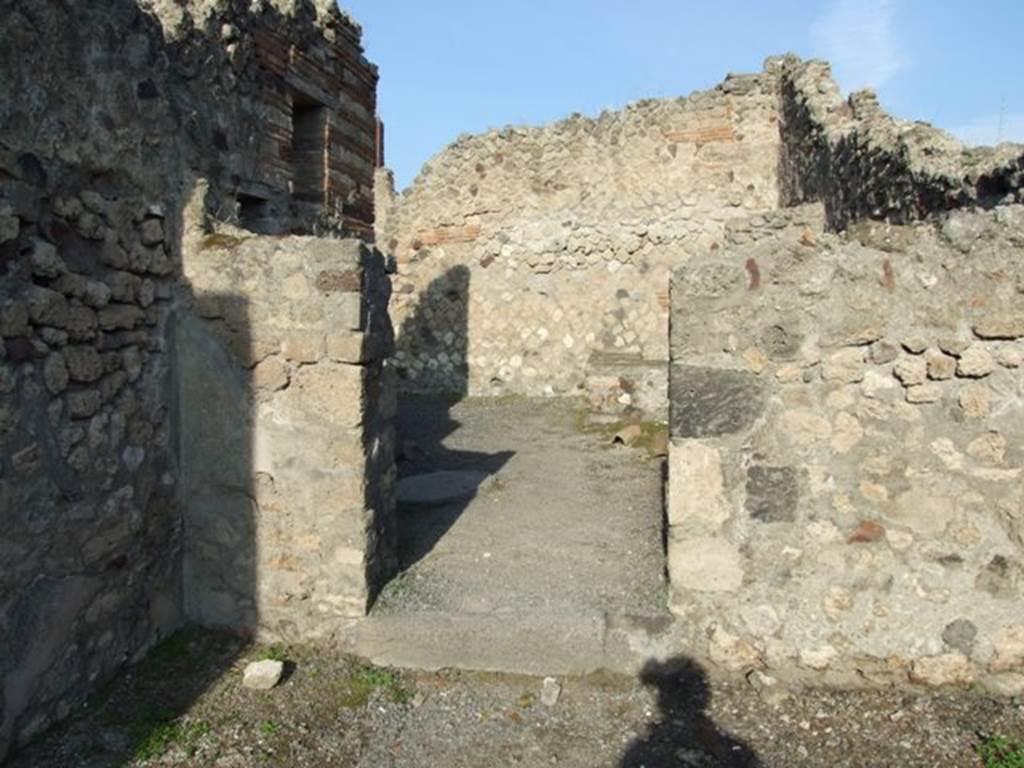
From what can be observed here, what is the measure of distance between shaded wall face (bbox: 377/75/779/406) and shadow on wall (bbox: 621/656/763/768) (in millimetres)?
6709

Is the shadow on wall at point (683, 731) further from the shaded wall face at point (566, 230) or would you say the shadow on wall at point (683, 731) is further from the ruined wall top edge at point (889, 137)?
the shaded wall face at point (566, 230)

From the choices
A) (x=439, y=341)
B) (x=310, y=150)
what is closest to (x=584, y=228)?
(x=439, y=341)

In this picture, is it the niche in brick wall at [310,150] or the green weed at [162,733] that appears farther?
the niche in brick wall at [310,150]

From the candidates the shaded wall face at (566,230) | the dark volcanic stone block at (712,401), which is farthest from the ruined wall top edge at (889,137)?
the dark volcanic stone block at (712,401)

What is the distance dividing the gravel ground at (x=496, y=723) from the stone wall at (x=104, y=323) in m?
0.29

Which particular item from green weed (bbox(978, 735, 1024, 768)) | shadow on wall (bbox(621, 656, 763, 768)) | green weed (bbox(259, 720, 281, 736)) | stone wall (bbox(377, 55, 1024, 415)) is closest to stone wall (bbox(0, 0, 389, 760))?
green weed (bbox(259, 720, 281, 736))

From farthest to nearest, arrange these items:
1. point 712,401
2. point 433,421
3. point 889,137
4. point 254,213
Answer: point 433,421 < point 889,137 < point 254,213 < point 712,401

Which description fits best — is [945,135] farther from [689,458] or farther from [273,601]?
[273,601]

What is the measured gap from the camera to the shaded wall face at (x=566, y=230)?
31.6 ft

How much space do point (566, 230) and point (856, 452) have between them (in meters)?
7.39

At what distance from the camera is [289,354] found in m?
3.51

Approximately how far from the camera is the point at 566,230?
10.1 meters

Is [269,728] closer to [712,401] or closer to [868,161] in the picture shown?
[712,401]

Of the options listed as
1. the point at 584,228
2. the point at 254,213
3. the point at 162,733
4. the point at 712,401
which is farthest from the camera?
the point at 584,228
